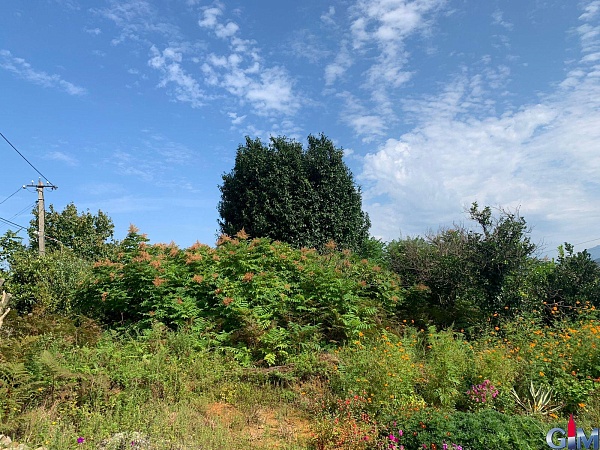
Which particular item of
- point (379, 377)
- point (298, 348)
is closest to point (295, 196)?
point (298, 348)

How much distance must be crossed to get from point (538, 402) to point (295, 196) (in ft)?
23.0

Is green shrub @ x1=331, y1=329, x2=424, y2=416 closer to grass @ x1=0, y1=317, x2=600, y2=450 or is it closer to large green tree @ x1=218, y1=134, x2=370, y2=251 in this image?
grass @ x1=0, y1=317, x2=600, y2=450

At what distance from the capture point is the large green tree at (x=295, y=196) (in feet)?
34.3

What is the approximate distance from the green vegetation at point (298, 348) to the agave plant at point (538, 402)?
25 mm

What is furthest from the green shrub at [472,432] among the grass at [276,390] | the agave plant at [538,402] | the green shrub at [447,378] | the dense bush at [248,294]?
the dense bush at [248,294]

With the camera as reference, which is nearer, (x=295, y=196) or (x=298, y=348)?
(x=298, y=348)

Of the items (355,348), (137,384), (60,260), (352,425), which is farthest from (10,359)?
(60,260)

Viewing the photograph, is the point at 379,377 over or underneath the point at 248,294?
underneath

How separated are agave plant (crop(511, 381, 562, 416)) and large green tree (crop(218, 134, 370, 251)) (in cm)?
595

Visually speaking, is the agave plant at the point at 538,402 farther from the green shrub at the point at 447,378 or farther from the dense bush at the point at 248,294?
the dense bush at the point at 248,294

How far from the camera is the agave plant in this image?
4.94 meters

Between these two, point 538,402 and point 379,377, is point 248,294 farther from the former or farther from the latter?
point 538,402

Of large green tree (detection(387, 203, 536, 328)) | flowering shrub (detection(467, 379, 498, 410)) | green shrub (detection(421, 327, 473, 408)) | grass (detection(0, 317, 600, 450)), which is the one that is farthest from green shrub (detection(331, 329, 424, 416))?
large green tree (detection(387, 203, 536, 328))

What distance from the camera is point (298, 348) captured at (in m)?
6.54
